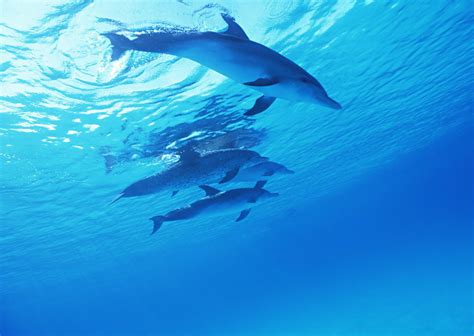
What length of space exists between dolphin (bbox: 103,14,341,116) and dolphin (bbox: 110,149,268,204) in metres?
3.90

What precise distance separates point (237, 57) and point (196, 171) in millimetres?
5429

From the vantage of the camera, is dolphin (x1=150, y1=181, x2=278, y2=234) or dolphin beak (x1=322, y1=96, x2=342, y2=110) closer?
dolphin beak (x1=322, y1=96, x2=342, y2=110)

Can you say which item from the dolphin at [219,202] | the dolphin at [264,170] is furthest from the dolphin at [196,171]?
the dolphin at [219,202]

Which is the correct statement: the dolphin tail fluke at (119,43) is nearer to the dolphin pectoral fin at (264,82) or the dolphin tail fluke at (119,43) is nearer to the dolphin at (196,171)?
the dolphin pectoral fin at (264,82)

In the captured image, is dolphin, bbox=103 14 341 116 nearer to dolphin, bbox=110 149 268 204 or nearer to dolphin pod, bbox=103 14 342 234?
dolphin pod, bbox=103 14 342 234

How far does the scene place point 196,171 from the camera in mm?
9641

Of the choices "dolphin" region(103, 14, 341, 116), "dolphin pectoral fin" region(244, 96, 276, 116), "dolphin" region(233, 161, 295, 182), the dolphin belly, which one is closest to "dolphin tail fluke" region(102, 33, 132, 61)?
"dolphin" region(103, 14, 341, 116)

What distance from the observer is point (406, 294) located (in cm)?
4988

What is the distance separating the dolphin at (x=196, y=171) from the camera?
891cm

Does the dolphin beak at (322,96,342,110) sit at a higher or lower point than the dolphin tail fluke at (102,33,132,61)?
lower

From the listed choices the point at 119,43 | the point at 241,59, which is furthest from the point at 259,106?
the point at 119,43

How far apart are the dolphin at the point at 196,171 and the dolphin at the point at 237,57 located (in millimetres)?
3898

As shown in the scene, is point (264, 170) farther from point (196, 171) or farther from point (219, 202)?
point (196, 171)

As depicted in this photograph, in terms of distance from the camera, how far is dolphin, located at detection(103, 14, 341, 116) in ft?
14.1
